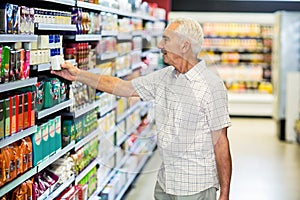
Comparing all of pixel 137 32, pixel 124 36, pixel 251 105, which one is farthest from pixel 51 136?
pixel 251 105

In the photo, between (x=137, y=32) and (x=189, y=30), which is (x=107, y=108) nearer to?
(x=137, y=32)

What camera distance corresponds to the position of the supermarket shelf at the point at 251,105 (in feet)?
43.2

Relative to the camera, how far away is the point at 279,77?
10.9 metres

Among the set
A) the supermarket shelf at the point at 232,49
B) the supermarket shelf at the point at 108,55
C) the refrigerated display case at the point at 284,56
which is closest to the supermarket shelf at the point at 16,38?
the supermarket shelf at the point at 108,55

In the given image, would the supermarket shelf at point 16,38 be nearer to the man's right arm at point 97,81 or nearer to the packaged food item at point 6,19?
the packaged food item at point 6,19

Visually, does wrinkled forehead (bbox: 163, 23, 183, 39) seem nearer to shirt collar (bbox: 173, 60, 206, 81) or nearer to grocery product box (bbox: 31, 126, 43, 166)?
shirt collar (bbox: 173, 60, 206, 81)

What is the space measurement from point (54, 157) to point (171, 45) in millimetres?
1057

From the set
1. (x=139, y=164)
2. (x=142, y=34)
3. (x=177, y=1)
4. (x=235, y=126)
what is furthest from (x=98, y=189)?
(x=177, y=1)

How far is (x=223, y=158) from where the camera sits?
3.49m

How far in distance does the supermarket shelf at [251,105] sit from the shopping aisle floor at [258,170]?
1.70 metres

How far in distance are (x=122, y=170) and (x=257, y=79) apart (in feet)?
26.2

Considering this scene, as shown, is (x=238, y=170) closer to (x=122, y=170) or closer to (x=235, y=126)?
(x=122, y=170)

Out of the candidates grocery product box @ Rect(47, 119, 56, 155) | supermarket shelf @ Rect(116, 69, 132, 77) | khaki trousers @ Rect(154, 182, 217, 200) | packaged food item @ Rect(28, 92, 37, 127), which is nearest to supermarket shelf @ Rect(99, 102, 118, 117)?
supermarket shelf @ Rect(116, 69, 132, 77)

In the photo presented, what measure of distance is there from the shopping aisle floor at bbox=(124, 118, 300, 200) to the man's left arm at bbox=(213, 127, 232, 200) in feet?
8.67
